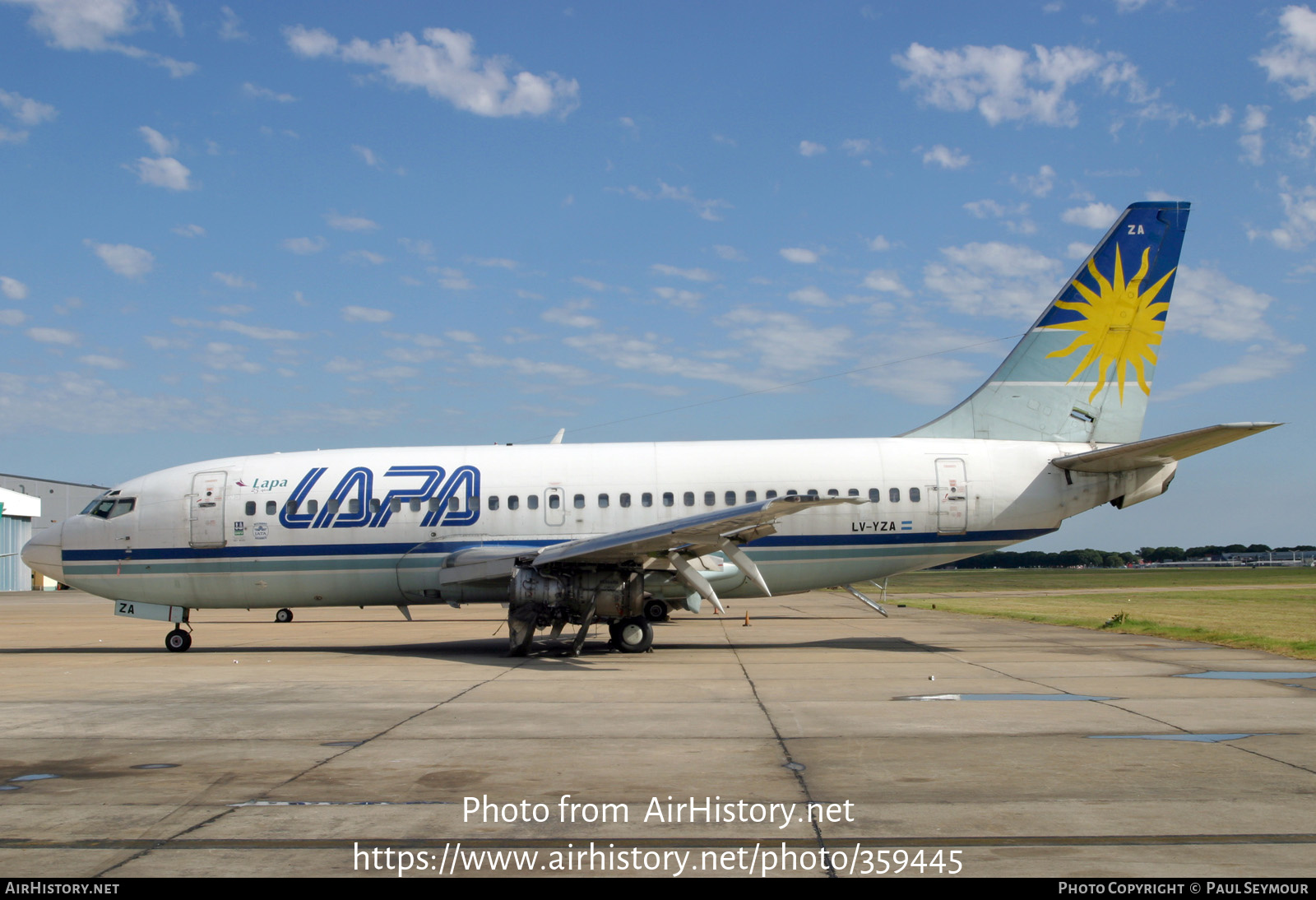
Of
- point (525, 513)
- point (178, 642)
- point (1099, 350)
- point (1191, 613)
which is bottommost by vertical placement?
point (1191, 613)

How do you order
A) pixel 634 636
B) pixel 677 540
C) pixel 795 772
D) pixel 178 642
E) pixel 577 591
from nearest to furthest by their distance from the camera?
pixel 795 772
pixel 677 540
pixel 577 591
pixel 634 636
pixel 178 642

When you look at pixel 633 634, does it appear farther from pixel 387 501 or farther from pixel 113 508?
pixel 113 508

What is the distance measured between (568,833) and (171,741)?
216 inches

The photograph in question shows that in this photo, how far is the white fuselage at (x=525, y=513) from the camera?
18.9m

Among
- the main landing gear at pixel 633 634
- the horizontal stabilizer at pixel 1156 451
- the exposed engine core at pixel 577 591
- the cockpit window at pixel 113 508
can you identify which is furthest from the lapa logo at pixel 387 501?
the horizontal stabilizer at pixel 1156 451

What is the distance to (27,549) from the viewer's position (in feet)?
65.3

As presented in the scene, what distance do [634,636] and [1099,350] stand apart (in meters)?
11.5

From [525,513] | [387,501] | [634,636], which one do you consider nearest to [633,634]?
[634,636]

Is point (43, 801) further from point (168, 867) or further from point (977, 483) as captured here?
point (977, 483)

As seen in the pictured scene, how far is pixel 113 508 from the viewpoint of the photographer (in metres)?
19.9

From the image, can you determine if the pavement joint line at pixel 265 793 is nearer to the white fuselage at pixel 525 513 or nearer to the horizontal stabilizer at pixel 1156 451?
the white fuselage at pixel 525 513

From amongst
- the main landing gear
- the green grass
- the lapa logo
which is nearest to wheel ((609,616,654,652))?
the main landing gear

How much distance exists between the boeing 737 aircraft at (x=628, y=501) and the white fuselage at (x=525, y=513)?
1.4 inches

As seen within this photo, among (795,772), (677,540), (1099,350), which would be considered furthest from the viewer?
(1099,350)
